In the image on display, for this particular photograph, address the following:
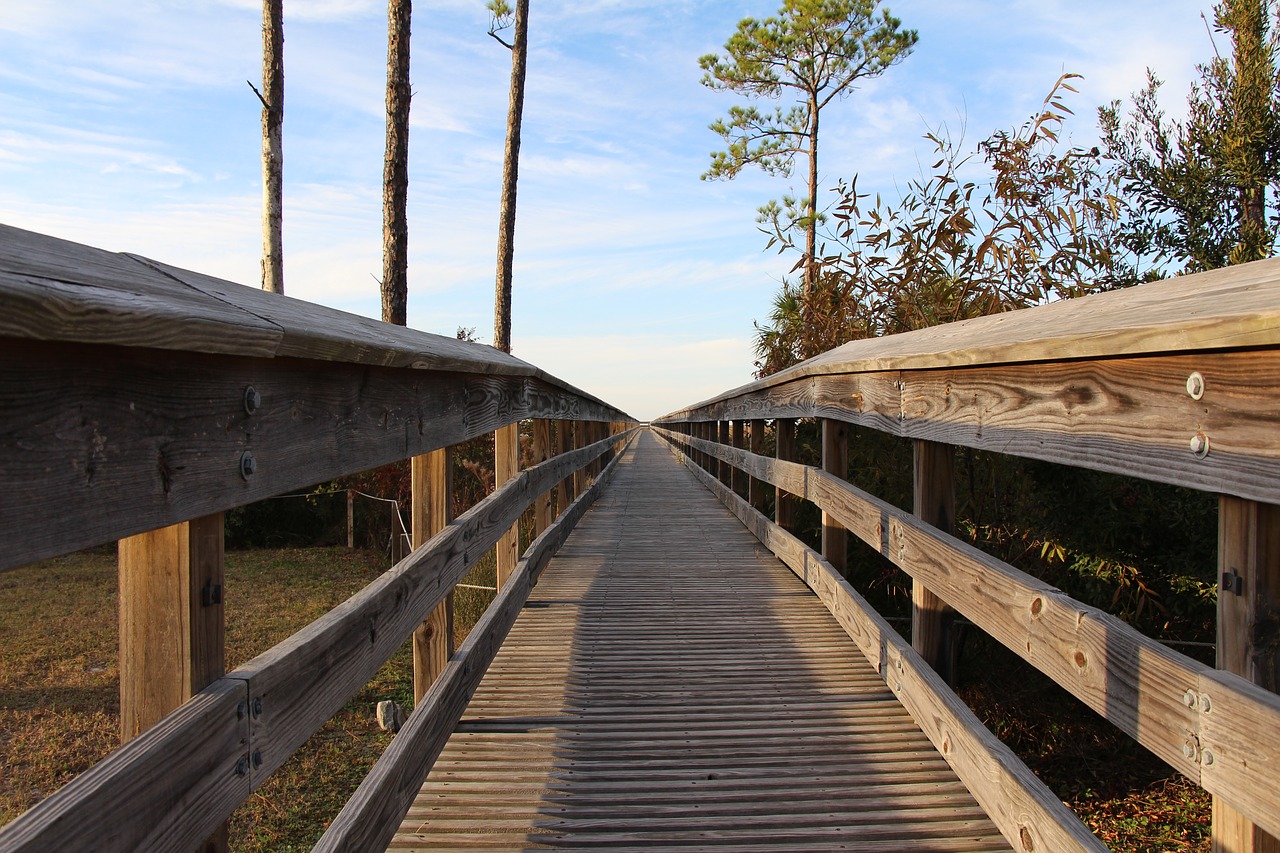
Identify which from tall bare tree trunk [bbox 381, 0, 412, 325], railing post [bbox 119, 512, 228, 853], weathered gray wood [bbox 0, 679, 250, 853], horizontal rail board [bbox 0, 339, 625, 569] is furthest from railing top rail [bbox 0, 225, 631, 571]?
tall bare tree trunk [bbox 381, 0, 412, 325]

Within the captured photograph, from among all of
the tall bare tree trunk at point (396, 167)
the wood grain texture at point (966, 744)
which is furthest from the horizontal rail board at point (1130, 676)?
the tall bare tree trunk at point (396, 167)

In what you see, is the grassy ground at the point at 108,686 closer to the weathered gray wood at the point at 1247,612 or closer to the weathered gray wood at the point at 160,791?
the weathered gray wood at the point at 160,791

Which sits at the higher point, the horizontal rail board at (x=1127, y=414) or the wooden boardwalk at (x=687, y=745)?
the horizontal rail board at (x=1127, y=414)

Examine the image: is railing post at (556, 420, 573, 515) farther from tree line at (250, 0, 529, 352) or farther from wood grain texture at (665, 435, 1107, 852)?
wood grain texture at (665, 435, 1107, 852)

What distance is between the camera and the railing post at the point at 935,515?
2588 millimetres

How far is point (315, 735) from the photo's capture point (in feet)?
19.4

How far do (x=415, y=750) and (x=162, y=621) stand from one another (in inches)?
39.7

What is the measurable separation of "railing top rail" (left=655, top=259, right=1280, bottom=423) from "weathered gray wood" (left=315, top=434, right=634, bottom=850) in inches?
61.2

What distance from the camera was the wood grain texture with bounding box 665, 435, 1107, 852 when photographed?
64.2 inches

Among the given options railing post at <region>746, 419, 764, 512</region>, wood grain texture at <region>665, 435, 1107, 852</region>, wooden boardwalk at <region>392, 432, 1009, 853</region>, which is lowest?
wooden boardwalk at <region>392, 432, 1009, 853</region>

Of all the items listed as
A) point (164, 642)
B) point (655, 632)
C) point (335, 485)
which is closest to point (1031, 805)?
point (164, 642)

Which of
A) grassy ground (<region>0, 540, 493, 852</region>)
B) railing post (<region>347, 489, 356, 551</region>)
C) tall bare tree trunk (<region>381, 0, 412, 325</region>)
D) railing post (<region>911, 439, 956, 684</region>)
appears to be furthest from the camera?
railing post (<region>347, 489, 356, 551</region>)

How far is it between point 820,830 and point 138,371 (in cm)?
196

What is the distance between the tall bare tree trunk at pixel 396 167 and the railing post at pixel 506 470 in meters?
4.94
